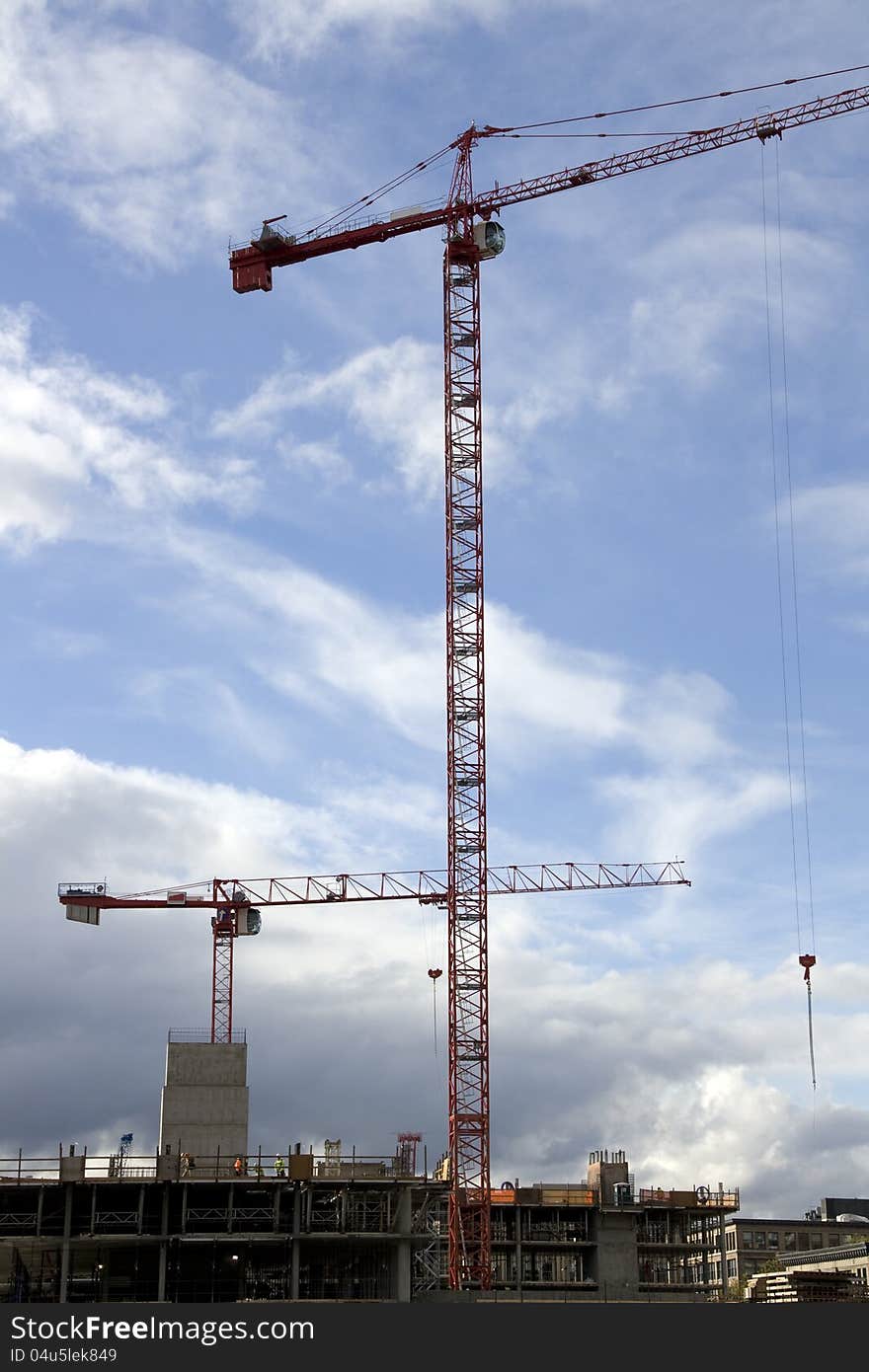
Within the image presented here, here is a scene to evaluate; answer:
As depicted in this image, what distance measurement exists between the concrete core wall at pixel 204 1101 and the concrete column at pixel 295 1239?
27.6 ft

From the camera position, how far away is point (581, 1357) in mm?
54781

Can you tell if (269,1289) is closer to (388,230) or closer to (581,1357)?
(581,1357)

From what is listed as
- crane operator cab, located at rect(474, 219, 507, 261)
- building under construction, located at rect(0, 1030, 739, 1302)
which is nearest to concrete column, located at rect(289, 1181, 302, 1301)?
building under construction, located at rect(0, 1030, 739, 1302)

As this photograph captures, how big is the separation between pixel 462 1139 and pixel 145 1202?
77.8ft

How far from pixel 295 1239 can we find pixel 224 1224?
20.5 ft

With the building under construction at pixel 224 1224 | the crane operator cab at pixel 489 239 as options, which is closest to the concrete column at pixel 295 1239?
the building under construction at pixel 224 1224

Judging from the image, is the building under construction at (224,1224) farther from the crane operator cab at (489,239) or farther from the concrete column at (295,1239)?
the crane operator cab at (489,239)

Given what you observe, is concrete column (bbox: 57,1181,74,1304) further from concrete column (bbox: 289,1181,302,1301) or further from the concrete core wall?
concrete column (bbox: 289,1181,302,1301)

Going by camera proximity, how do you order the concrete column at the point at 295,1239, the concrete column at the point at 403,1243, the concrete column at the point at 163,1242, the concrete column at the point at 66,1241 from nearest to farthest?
the concrete column at the point at 66,1241 < the concrete column at the point at 163,1242 < the concrete column at the point at 295,1239 < the concrete column at the point at 403,1243

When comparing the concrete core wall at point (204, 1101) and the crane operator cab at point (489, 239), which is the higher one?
the crane operator cab at point (489, 239)

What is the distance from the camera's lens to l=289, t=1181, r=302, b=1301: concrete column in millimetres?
84312

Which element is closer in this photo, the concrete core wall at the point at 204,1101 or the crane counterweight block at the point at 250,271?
the concrete core wall at the point at 204,1101

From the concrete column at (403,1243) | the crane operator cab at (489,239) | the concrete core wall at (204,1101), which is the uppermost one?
the crane operator cab at (489,239)

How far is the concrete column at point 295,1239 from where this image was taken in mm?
84312
